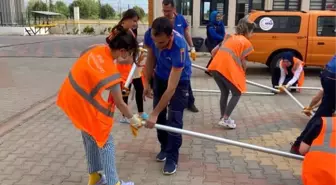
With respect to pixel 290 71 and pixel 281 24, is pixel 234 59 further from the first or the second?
pixel 281 24

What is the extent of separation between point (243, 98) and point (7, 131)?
3.99 m

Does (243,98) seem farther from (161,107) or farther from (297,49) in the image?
(161,107)

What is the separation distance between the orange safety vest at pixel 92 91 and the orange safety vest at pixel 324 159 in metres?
1.42

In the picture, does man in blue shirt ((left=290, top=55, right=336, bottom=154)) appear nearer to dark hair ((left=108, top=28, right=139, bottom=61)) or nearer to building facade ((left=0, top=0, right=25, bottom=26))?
dark hair ((left=108, top=28, right=139, bottom=61))

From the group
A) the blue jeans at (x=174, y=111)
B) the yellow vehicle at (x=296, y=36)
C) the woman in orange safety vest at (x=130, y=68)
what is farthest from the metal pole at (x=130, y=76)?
the yellow vehicle at (x=296, y=36)

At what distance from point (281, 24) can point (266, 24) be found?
0.37m

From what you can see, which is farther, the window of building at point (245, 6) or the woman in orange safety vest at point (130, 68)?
the window of building at point (245, 6)

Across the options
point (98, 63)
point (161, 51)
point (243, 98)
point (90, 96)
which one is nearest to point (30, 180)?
point (90, 96)

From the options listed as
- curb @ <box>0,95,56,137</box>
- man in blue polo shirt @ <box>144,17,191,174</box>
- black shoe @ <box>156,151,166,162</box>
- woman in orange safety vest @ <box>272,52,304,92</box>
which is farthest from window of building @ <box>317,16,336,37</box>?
black shoe @ <box>156,151,166,162</box>

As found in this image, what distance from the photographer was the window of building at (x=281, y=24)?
9.36m

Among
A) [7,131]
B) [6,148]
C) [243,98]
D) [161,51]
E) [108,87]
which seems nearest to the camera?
[108,87]

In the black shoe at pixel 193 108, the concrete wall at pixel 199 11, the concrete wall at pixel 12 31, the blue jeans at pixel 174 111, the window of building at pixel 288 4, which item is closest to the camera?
the blue jeans at pixel 174 111

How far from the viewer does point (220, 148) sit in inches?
171

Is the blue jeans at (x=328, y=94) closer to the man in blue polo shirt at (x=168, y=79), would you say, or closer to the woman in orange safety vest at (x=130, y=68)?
the man in blue polo shirt at (x=168, y=79)
